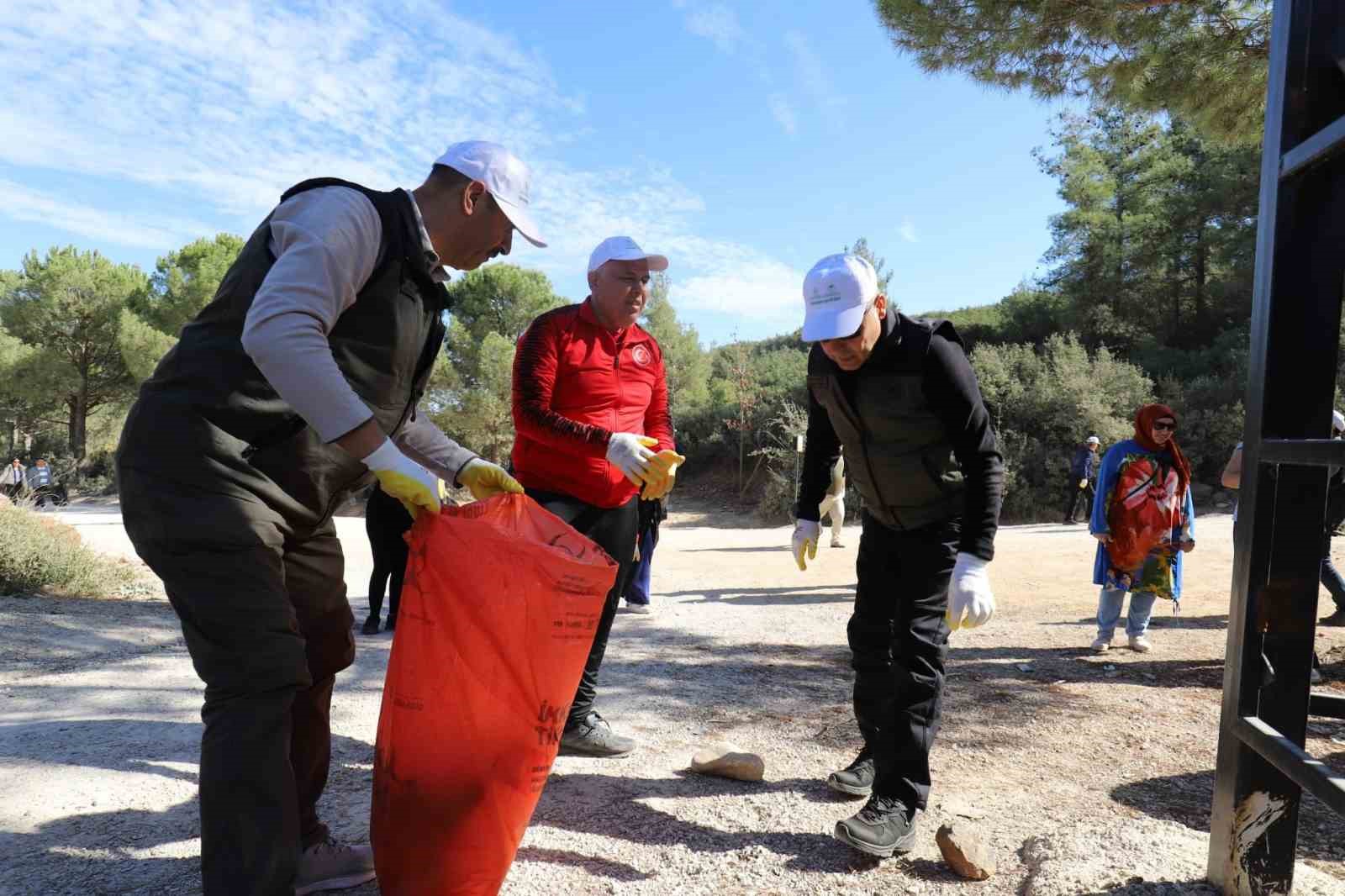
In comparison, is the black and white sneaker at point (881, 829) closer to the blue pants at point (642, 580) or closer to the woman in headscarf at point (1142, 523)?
the woman in headscarf at point (1142, 523)

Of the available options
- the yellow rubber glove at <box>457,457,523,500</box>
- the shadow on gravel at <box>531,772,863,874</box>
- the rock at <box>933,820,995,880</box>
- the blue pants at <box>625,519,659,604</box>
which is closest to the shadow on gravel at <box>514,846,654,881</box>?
the shadow on gravel at <box>531,772,863,874</box>

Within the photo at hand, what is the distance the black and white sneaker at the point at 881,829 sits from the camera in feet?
7.29

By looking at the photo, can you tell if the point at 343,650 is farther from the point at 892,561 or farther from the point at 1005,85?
the point at 1005,85

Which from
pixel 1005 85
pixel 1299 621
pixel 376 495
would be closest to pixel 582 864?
pixel 1299 621

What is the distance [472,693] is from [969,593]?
4.47 feet

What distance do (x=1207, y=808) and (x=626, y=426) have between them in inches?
92.0

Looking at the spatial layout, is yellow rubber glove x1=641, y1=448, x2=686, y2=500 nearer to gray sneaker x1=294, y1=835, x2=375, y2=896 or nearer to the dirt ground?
the dirt ground

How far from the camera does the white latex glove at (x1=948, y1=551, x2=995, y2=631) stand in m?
2.29

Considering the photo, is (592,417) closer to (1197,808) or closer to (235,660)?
(235,660)

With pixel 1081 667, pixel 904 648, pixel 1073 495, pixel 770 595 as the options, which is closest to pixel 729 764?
pixel 904 648

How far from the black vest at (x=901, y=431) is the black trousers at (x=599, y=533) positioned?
937 mm

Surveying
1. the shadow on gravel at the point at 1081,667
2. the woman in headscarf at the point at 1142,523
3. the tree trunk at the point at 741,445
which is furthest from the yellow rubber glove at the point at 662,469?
the tree trunk at the point at 741,445

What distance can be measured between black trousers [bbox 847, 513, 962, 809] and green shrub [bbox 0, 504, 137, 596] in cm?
627

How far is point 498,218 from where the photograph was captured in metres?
1.95
